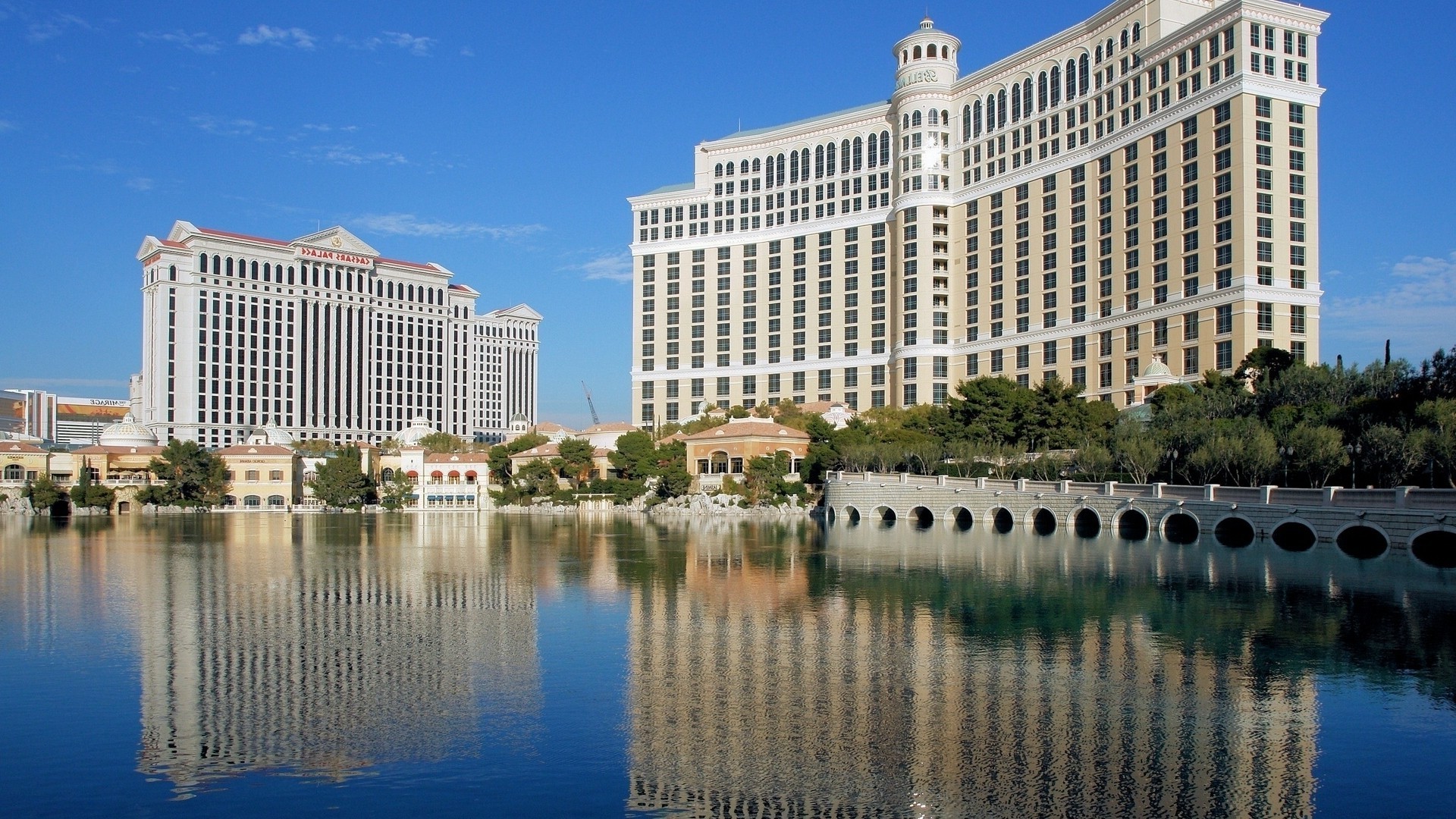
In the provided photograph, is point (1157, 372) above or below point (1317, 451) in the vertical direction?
above

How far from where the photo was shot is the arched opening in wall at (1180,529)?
201 feet

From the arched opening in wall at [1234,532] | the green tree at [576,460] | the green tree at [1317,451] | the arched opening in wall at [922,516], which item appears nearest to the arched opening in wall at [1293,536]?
the arched opening in wall at [1234,532]

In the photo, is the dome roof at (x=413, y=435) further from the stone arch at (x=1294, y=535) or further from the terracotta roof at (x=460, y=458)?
the stone arch at (x=1294, y=535)

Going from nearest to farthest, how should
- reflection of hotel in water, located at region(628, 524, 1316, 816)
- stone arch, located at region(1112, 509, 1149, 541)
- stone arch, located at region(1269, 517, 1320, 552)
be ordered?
reflection of hotel in water, located at region(628, 524, 1316, 816), stone arch, located at region(1269, 517, 1320, 552), stone arch, located at region(1112, 509, 1149, 541)

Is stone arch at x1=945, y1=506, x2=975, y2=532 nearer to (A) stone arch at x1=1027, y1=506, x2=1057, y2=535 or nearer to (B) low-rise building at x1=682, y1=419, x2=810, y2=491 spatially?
(A) stone arch at x1=1027, y1=506, x2=1057, y2=535

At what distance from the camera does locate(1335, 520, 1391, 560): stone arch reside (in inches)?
1966

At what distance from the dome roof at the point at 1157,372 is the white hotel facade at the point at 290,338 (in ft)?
399

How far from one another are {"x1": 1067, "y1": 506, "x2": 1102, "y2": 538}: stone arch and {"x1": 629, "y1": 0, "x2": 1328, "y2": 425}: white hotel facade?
2375 cm

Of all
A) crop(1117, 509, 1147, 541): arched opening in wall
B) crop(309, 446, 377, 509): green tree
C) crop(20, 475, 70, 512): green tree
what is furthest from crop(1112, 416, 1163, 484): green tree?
crop(20, 475, 70, 512): green tree

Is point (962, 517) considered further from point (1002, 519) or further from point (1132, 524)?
point (1132, 524)

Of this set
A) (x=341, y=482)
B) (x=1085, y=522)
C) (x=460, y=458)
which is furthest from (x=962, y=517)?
(x=341, y=482)

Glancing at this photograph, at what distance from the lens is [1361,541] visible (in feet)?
180

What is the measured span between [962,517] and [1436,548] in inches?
1274

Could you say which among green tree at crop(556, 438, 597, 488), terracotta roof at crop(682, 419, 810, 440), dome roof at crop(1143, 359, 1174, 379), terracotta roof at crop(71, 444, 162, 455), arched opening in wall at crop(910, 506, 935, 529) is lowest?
arched opening in wall at crop(910, 506, 935, 529)
